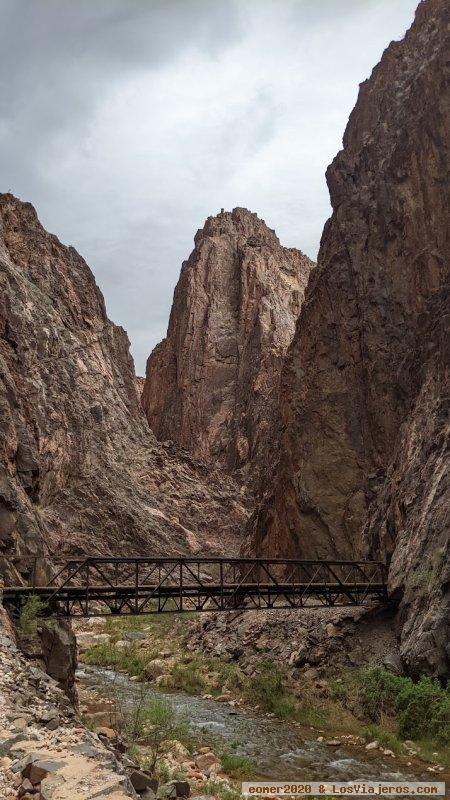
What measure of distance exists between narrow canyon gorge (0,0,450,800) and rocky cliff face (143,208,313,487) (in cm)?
56

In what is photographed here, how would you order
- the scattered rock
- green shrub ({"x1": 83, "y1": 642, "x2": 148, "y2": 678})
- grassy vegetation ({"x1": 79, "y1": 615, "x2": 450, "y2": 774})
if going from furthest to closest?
green shrub ({"x1": 83, "y1": 642, "x2": 148, "y2": 678}) → grassy vegetation ({"x1": 79, "y1": 615, "x2": 450, "y2": 774}) → the scattered rock

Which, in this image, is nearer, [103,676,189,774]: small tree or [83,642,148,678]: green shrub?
[103,676,189,774]: small tree

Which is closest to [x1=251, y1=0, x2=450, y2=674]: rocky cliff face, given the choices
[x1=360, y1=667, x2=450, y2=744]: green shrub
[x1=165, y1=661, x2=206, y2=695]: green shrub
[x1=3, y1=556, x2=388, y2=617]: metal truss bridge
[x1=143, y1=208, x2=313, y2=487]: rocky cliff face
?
[x1=3, y1=556, x2=388, y2=617]: metal truss bridge

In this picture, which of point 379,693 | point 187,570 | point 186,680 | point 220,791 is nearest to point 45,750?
point 220,791

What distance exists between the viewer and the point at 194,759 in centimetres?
1747

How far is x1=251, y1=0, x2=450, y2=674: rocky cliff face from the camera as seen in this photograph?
3728 cm

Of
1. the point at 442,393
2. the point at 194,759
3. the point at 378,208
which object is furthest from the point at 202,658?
the point at 378,208

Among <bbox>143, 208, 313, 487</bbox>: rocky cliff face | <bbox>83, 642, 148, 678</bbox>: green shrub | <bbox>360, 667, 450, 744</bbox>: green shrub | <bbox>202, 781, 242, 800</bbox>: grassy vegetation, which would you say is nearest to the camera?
<bbox>202, 781, 242, 800</bbox>: grassy vegetation

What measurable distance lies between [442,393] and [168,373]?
75251 mm

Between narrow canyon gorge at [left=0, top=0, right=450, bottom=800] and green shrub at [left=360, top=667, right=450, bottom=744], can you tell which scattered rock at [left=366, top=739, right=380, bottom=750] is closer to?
narrow canyon gorge at [left=0, top=0, right=450, bottom=800]

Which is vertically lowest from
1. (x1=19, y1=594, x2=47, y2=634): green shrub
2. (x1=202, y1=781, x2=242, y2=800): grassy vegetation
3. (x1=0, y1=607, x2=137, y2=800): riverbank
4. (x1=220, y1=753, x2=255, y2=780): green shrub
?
(x1=220, y1=753, x2=255, y2=780): green shrub

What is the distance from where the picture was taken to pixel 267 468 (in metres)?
54.5

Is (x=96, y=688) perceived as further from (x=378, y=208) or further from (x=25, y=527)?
(x=378, y=208)

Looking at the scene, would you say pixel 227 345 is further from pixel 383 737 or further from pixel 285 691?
pixel 383 737
